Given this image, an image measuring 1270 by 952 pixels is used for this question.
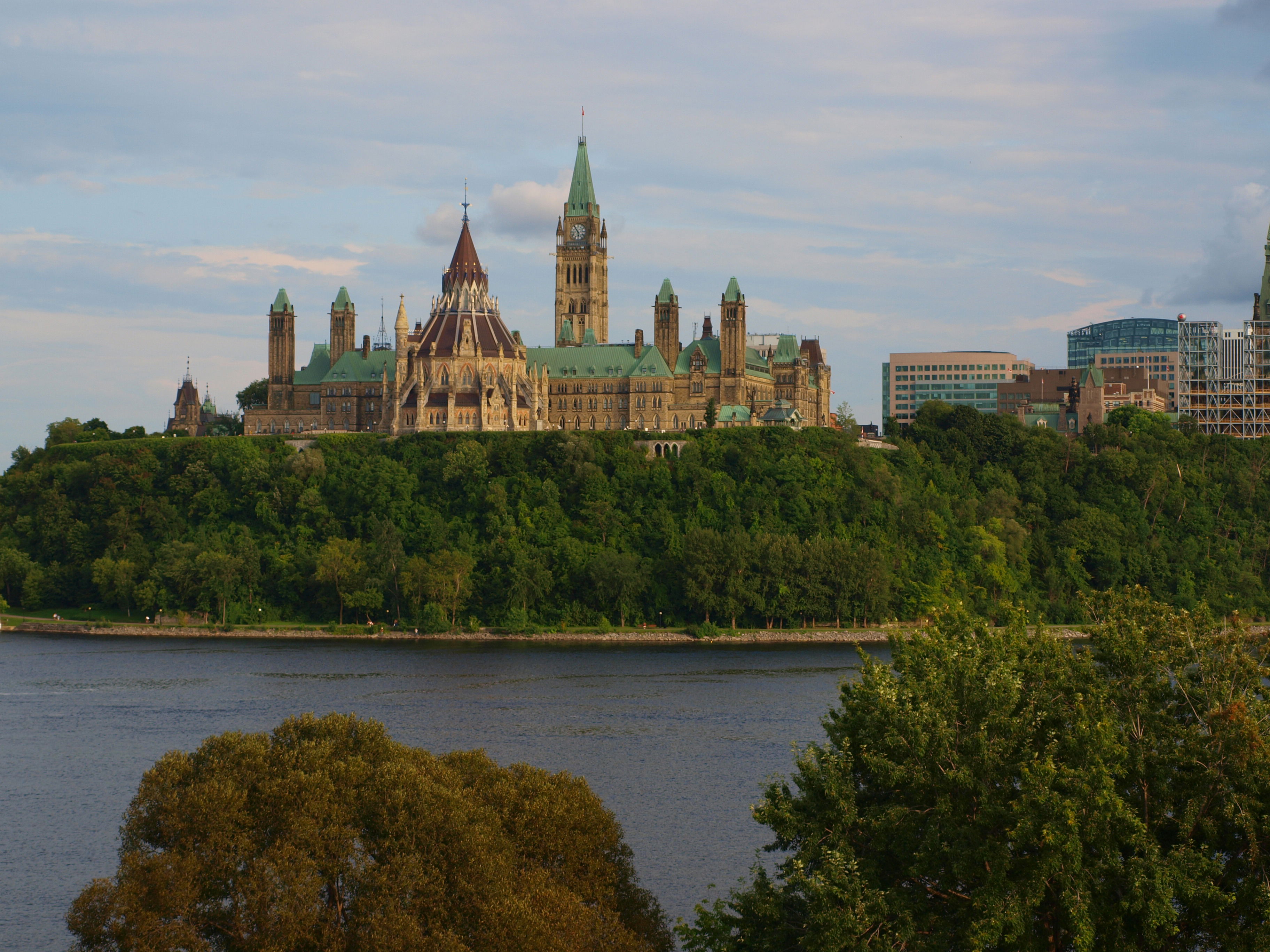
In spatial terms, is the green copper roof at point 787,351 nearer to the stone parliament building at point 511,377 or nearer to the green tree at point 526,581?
the stone parliament building at point 511,377

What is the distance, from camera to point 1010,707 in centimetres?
3400

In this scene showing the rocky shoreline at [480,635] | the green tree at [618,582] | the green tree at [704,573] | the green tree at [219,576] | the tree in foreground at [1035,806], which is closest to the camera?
the tree in foreground at [1035,806]

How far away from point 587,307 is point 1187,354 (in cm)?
6621

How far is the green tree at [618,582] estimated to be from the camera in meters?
123

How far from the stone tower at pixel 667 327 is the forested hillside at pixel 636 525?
709 inches

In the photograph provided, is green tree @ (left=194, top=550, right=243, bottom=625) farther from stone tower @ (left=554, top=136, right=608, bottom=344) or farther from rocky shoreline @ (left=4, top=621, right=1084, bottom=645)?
stone tower @ (left=554, top=136, right=608, bottom=344)

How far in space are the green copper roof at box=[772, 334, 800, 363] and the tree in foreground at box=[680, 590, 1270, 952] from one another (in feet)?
412

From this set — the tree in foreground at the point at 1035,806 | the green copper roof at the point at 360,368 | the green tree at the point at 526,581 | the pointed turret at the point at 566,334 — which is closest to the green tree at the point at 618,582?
the green tree at the point at 526,581

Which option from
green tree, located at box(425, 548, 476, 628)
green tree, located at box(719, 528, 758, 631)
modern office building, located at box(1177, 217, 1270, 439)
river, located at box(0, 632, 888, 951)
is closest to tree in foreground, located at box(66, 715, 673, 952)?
river, located at box(0, 632, 888, 951)

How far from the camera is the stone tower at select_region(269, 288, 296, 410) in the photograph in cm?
15988

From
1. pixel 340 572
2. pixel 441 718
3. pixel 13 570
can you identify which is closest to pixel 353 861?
pixel 441 718

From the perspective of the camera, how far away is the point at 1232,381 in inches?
6516

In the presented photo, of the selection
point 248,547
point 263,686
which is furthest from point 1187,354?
point 263,686

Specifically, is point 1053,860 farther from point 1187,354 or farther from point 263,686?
point 1187,354
